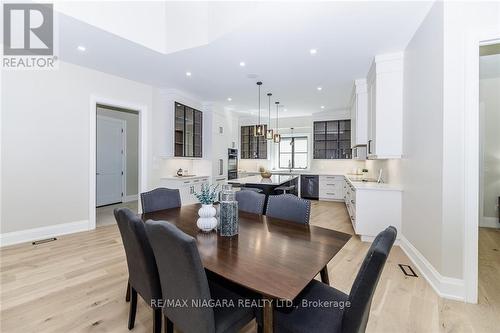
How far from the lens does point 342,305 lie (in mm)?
1319

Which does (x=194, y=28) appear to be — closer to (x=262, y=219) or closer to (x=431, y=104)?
(x=262, y=219)

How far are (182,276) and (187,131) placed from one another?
16.8ft

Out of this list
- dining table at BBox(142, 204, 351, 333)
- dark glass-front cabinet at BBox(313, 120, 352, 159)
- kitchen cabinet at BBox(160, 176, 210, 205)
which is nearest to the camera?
dining table at BBox(142, 204, 351, 333)

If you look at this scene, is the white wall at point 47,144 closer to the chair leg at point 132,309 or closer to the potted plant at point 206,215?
the chair leg at point 132,309

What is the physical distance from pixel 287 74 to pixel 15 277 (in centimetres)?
467

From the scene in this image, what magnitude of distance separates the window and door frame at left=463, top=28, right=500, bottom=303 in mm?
5992

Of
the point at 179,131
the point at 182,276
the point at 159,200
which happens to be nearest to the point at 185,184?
the point at 179,131

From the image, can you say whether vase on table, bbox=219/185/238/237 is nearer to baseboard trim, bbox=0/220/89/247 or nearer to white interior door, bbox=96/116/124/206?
baseboard trim, bbox=0/220/89/247

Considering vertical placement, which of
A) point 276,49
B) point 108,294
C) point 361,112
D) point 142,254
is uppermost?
point 276,49

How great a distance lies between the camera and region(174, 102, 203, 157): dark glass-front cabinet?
18.2ft

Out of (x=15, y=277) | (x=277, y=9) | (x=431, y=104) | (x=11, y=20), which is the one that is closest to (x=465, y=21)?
(x=431, y=104)

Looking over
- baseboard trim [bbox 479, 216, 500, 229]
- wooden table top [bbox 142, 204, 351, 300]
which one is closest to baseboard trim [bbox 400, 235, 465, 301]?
wooden table top [bbox 142, 204, 351, 300]

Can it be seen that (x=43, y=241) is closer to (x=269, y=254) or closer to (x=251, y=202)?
(x=251, y=202)

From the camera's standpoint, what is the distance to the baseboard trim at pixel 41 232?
3.31 m
